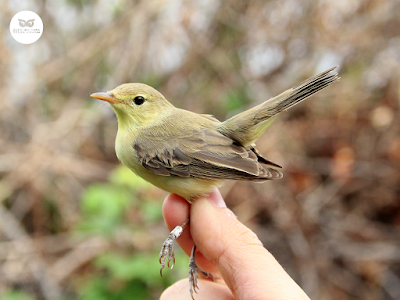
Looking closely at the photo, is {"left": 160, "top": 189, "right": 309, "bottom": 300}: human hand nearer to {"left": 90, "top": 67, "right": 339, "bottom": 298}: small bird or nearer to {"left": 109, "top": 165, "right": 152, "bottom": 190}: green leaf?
{"left": 90, "top": 67, "right": 339, "bottom": 298}: small bird

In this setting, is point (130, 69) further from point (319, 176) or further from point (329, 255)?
point (329, 255)

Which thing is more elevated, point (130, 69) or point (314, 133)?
Answer: point (130, 69)

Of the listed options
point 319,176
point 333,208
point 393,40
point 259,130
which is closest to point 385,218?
point 333,208

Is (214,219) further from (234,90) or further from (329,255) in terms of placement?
(234,90)

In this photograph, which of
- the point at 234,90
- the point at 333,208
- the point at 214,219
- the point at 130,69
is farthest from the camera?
the point at 234,90

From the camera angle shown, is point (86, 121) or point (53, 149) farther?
point (86, 121)

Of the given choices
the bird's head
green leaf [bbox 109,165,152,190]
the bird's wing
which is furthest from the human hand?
green leaf [bbox 109,165,152,190]

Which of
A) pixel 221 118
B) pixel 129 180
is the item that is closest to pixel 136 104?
pixel 129 180

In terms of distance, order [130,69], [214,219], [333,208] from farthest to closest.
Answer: [130,69] < [333,208] < [214,219]

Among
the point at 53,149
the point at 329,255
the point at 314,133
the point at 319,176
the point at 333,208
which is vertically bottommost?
the point at 329,255
